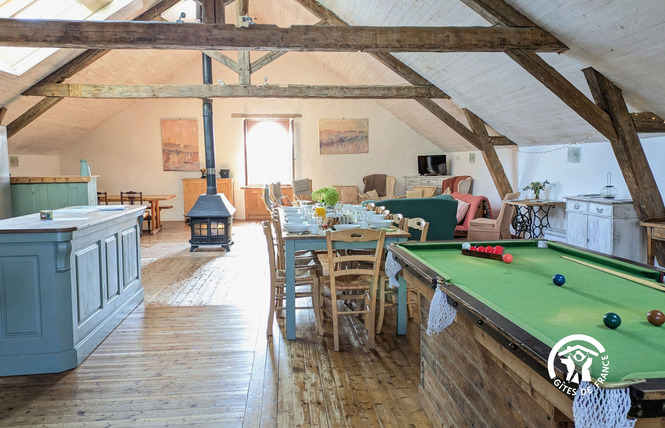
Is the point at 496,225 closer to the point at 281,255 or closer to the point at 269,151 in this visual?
the point at 281,255

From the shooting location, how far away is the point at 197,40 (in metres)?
5.17

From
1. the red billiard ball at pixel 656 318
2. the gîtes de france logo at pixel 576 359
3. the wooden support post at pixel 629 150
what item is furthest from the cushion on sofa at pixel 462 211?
the gîtes de france logo at pixel 576 359

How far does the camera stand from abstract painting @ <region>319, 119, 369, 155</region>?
12469 millimetres

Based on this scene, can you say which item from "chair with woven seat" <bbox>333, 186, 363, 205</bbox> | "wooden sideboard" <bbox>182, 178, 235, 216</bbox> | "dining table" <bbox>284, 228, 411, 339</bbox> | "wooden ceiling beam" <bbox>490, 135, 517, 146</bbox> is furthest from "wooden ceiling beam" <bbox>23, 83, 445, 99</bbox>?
"dining table" <bbox>284, 228, 411, 339</bbox>

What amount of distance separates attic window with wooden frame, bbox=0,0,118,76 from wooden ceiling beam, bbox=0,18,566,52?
1.91 meters

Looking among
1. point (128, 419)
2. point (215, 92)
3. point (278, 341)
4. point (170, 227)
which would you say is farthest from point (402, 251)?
point (170, 227)

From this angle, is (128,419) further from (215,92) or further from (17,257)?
(215,92)

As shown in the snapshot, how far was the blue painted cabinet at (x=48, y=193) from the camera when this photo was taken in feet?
23.6

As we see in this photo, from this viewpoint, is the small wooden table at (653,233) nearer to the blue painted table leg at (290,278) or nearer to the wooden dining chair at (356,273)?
the wooden dining chair at (356,273)

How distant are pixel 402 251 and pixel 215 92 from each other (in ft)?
20.4

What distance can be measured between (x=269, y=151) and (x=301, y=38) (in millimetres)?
7412

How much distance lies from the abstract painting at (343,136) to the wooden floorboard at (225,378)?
312 inches

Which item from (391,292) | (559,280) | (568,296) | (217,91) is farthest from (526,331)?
(217,91)

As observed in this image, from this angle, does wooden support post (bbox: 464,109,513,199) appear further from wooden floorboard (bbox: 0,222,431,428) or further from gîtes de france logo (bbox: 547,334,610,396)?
gîtes de france logo (bbox: 547,334,610,396)
